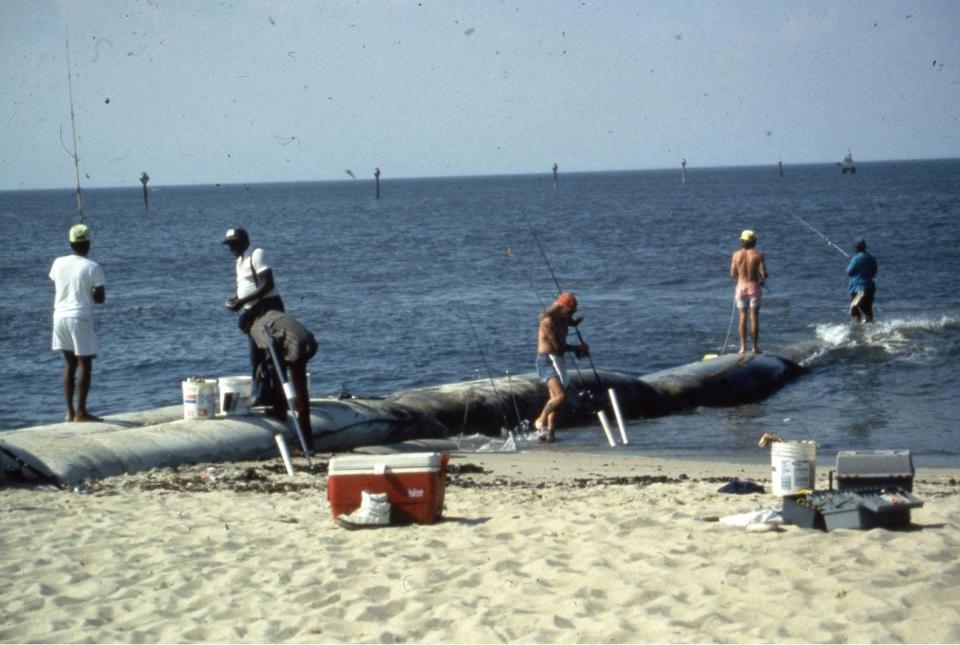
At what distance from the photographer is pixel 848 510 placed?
303 inches

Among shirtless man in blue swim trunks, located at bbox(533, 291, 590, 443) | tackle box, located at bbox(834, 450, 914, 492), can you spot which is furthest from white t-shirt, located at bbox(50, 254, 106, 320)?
tackle box, located at bbox(834, 450, 914, 492)

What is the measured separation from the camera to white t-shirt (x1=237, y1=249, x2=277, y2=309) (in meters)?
11.2

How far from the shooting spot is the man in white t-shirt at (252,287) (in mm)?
11203

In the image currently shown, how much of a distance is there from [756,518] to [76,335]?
20.2 ft

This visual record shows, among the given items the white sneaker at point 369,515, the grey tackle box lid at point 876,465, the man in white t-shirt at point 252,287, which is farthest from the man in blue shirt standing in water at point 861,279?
the white sneaker at point 369,515

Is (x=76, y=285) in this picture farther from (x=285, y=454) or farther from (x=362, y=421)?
(x=362, y=421)

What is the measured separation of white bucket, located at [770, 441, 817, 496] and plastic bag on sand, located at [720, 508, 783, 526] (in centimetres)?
81

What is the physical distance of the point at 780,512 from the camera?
26.5 ft

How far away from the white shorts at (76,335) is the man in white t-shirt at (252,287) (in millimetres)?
1221

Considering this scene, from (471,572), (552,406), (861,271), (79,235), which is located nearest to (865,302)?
(861,271)

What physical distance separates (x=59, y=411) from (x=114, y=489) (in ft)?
27.5

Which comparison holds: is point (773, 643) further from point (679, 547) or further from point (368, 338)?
point (368, 338)

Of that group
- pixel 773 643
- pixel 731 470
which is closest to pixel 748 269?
pixel 731 470

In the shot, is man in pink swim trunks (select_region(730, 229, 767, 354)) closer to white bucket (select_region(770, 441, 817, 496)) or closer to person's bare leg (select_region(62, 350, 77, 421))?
white bucket (select_region(770, 441, 817, 496))
